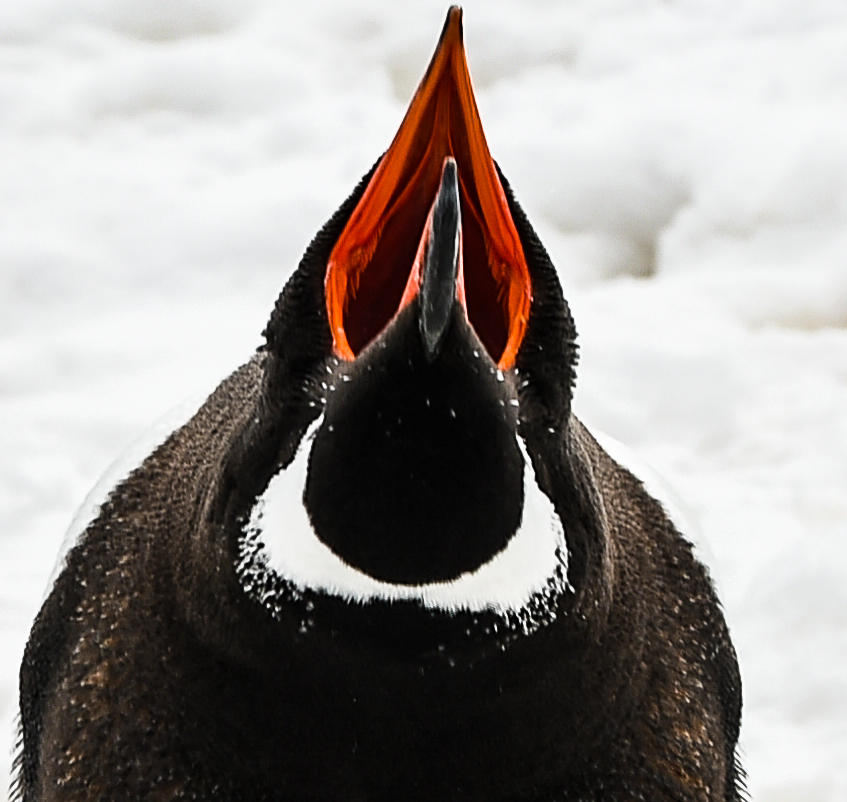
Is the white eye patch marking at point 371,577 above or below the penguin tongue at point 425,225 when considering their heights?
below

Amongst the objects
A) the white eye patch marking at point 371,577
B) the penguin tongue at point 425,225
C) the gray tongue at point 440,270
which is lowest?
the white eye patch marking at point 371,577

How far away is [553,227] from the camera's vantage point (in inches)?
161

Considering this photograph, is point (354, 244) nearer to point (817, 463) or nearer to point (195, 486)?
point (195, 486)

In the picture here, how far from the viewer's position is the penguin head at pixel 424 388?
1.26m

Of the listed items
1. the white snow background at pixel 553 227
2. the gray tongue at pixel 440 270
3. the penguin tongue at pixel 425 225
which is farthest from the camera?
the white snow background at pixel 553 227

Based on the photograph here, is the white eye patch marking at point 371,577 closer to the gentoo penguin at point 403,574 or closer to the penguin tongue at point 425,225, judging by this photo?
the gentoo penguin at point 403,574

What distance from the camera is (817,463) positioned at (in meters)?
3.39

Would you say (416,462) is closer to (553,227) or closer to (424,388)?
(424,388)

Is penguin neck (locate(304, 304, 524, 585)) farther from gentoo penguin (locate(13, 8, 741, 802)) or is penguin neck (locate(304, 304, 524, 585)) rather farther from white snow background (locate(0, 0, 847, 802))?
white snow background (locate(0, 0, 847, 802))

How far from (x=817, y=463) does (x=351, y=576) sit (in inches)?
89.8

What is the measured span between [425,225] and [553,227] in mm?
2674

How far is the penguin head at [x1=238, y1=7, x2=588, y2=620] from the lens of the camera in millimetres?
1257

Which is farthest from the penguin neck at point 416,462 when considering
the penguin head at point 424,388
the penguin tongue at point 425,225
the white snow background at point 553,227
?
the white snow background at point 553,227

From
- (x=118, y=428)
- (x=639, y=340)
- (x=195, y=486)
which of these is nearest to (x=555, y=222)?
(x=639, y=340)
